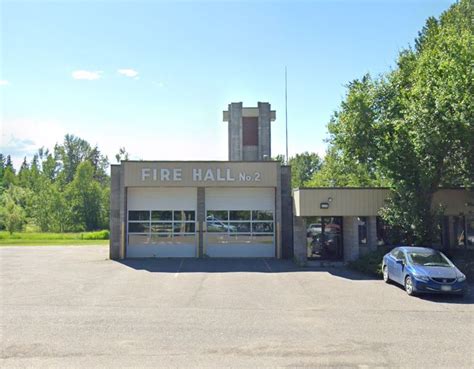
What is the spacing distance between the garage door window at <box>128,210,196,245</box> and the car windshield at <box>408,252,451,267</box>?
499 inches

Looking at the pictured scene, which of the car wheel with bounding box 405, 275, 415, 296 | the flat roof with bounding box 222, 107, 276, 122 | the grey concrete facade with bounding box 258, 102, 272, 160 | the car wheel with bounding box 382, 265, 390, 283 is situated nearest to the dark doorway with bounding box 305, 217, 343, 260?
the car wheel with bounding box 382, 265, 390, 283

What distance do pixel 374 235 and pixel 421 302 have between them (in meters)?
8.84

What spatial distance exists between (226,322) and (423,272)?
720 cm

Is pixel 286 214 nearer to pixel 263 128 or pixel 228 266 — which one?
pixel 228 266

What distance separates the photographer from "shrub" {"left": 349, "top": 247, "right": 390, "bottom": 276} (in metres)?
18.6

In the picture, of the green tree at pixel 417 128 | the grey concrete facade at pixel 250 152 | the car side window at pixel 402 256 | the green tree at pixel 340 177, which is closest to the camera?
the car side window at pixel 402 256

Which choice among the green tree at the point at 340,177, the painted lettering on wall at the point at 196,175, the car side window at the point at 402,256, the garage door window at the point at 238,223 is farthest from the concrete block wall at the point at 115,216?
the green tree at the point at 340,177

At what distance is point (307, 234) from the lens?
23.0 m

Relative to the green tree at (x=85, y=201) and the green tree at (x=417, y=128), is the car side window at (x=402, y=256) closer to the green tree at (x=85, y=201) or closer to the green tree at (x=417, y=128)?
Result: the green tree at (x=417, y=128)

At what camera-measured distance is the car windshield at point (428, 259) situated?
15117mm

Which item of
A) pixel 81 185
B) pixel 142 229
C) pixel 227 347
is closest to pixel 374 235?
pixel 142 229

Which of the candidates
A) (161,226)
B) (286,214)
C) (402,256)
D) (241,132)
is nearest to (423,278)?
(402,256)

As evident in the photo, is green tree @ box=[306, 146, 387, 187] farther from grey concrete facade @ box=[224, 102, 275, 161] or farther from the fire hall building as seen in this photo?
the fire hall building

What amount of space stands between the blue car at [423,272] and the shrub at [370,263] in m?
1.37
